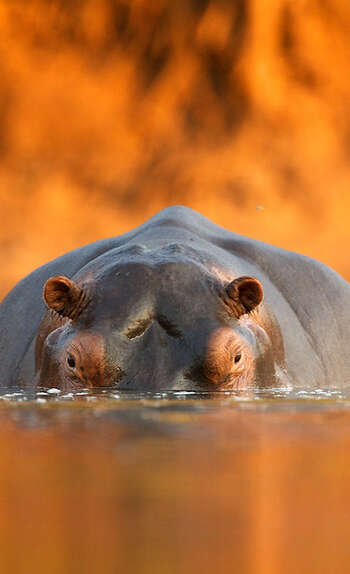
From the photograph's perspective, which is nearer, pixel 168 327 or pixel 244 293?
pixel 168 327

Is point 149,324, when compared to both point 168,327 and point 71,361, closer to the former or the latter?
point 168,327

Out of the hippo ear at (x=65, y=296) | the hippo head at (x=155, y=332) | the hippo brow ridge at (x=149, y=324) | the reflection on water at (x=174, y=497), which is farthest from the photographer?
the hippo ear at (x=65, y=296)

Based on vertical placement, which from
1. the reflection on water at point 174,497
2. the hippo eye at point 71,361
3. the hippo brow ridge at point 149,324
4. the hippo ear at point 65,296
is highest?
the hippo ear at point 65,296

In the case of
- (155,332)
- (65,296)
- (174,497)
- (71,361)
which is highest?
(65,296)

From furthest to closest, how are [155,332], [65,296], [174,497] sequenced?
[65,296], [155,332], [174,497]

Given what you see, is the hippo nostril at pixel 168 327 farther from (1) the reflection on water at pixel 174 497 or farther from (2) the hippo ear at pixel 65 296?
(1) the reflection on water at pixel 174 497

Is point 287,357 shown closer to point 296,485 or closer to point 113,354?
point 113,354

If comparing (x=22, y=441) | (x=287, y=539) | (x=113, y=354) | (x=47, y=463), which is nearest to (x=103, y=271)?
(x=113, y=354)

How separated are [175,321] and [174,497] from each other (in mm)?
2946

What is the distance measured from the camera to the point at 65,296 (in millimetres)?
4242

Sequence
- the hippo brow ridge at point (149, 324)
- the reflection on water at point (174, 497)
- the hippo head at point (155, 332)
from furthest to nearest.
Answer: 1. the hippo brow ridge at point (149, 324)
2. the hippo head at point (155, 332)
3. the reflection on water at point (174, 497)

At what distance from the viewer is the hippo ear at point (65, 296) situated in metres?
4.21

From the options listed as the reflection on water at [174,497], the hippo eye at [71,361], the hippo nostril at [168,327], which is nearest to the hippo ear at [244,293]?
the hippo nostril at [168,327]

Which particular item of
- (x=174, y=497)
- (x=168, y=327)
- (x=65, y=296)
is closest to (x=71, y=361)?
(x=65, y=296)
